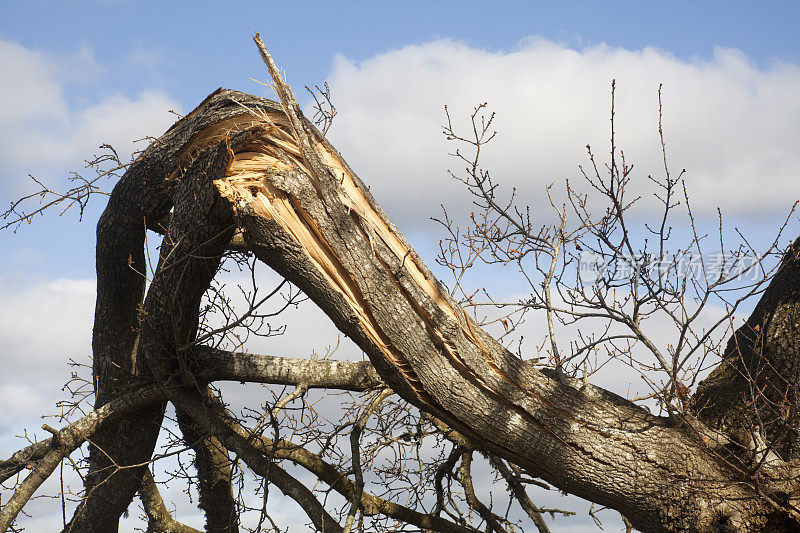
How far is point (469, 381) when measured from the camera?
3861 millimetres

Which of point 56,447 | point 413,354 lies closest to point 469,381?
point 413,354

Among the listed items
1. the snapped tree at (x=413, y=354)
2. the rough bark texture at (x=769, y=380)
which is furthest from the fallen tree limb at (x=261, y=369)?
the rough bark texture at (x=769, y=380)

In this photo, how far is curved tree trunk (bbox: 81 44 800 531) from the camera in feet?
12.5

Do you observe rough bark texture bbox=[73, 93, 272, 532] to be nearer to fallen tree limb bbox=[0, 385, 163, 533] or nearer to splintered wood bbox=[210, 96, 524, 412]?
fallen tree limb bbox=[0, 385, 163, 533]

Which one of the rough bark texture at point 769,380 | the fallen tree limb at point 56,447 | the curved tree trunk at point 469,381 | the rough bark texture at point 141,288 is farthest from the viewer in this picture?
the fallen tree limb at point 56,447

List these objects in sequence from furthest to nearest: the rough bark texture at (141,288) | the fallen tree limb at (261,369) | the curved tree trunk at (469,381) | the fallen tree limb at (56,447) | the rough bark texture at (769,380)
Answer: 1. the fallen tree limb at (261,369)
2. the fallen tree limb at (56,447)
3. the rough bark texture at (141,288)
4. the rough bark texture at (769,380)
5. the curved tree trunk at (469,381)

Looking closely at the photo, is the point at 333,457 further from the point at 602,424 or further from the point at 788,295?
the point at 788,295

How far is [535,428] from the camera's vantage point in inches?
153

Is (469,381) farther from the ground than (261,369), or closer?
closer

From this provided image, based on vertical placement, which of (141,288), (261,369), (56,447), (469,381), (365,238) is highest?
(141,288)

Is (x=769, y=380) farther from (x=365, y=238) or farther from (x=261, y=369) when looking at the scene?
(x=261, y=369)

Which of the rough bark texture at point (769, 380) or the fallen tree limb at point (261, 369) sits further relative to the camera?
the fallen tree limb at point (261, 369)

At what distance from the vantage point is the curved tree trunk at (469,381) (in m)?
3.82

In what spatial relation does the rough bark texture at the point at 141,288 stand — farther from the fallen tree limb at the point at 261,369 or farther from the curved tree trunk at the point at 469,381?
the curved tree trunk at the point at 469,381
